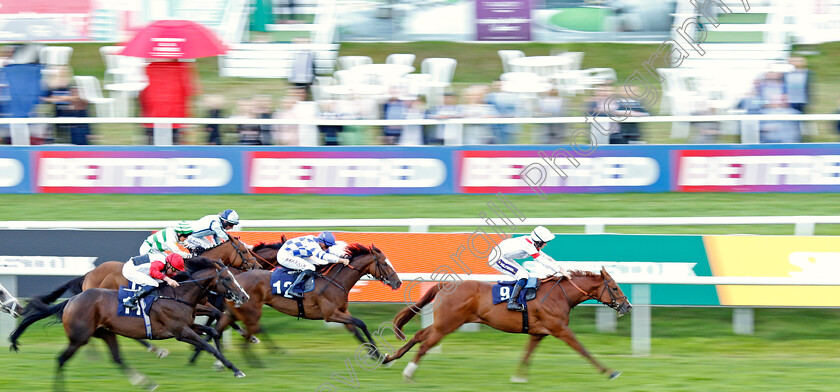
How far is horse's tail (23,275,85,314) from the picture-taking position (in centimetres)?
824

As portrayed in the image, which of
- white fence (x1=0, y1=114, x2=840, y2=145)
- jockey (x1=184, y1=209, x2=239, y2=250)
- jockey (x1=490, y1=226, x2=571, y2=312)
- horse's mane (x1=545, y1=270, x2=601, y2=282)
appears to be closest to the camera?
jockey (x1=490, y1=226, x2=571, y2=312)

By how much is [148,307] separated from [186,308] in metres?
0.29

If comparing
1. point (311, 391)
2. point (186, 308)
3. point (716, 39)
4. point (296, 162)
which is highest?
point (716, 39)

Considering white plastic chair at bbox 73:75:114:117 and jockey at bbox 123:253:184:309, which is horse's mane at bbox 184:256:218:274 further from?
white plastic chair at bbox 73:75:114:117

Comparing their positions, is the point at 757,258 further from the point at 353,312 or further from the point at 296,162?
the point at 296,162

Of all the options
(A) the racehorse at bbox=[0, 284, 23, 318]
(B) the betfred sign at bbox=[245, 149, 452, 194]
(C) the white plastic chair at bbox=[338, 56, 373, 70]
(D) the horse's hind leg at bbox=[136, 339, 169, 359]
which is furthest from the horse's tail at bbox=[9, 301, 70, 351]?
(C) the white plastic chair at bbox=[338, 56, 373, 70]

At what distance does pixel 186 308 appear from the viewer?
8.11 meters

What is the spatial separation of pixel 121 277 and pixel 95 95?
7660 mm

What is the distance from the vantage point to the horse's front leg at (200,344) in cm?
794

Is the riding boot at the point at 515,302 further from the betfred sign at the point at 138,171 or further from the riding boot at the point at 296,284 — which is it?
the betfred sign at the point at 138,171

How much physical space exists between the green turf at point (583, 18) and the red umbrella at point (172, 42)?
6.38 m

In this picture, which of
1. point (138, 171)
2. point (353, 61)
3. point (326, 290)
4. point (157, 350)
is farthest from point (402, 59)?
point (157, 350)

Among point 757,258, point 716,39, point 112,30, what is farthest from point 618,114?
point 112,30

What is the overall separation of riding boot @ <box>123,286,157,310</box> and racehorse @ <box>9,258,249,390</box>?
0.08 m
